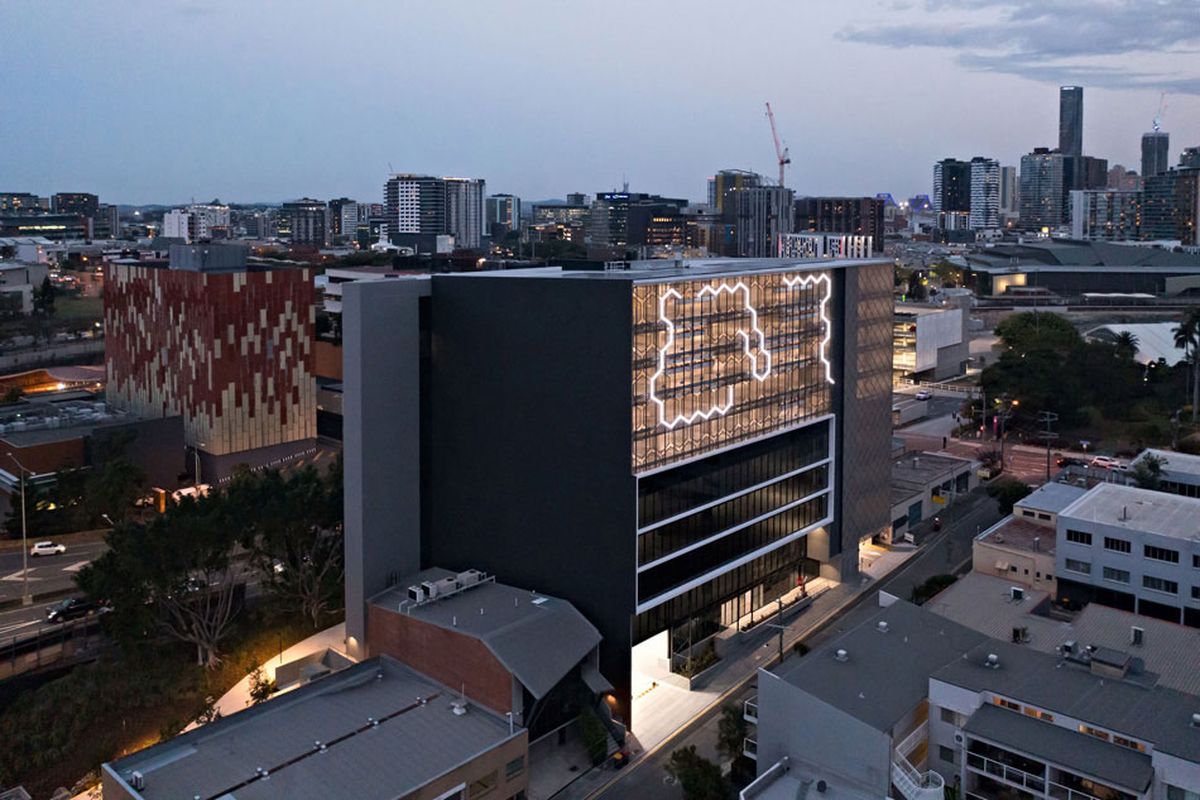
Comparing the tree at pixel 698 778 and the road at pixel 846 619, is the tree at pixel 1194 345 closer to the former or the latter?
the road at pixel 846 619

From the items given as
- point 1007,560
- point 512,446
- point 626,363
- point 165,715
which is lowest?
point 165,715

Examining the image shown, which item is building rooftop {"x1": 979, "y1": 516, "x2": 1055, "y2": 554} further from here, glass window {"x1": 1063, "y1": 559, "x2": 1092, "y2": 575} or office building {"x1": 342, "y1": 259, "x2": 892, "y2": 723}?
office building {"x1": 342, "y1": 259, "x2": 892, "y2": 723}

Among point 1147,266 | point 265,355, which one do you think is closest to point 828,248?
point 1147,266

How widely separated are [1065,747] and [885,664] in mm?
4564

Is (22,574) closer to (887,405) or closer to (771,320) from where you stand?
(771,320)

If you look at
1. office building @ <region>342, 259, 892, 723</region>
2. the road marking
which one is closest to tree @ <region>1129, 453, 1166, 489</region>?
office building @ <region>342, 259, 892, 723</region>

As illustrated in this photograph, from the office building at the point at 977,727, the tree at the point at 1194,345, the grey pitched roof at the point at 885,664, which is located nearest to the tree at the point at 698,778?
the office building at the point at 977,727

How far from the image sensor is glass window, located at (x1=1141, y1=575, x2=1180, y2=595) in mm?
32219

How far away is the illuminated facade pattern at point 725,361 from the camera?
27.4 metres

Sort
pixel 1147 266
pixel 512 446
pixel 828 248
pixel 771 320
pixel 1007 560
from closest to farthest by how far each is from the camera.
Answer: pixel 512 446
pixel 771 320
pixel 1007 560
pixel 1147 266
pixel 828 248

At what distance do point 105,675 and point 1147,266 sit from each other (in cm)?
14501

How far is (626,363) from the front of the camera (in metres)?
26.7

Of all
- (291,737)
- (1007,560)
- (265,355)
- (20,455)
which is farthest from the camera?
(265,355)

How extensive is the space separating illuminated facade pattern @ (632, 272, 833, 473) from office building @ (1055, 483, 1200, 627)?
9494mm
